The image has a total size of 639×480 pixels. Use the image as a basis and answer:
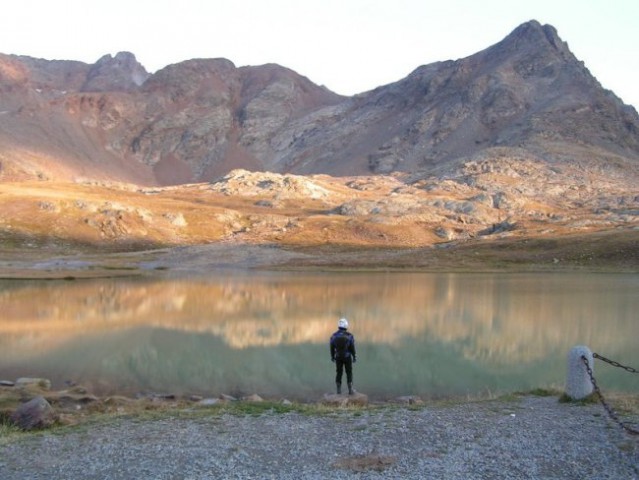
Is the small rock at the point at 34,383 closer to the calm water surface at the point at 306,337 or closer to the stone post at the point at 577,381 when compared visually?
the calm water surface at the point at 306,337

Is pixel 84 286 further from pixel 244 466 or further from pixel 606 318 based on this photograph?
pixel 244 466

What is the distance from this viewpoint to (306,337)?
34906 millimetres

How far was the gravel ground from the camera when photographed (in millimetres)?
11938

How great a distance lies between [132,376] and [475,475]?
19.0m

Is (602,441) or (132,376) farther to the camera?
(132,376)

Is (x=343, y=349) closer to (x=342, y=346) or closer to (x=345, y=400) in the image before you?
(x=342, y=346)

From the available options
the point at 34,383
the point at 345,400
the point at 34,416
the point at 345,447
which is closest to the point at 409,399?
the point at 345,400

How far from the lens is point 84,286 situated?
6569 centimetres

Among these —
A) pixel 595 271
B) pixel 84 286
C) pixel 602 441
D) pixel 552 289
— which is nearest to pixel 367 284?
pixel 552 289

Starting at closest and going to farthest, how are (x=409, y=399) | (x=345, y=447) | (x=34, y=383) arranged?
(x=345, y=447) → (x=409, y=399) → (x=34, y=383)

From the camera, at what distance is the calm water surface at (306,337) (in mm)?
25328

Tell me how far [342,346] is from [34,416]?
10215 mm

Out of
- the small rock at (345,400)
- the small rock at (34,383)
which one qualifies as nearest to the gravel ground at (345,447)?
the small rock at (345,400)

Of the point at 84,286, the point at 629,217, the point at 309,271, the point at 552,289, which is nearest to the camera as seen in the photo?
the point at 552,289
